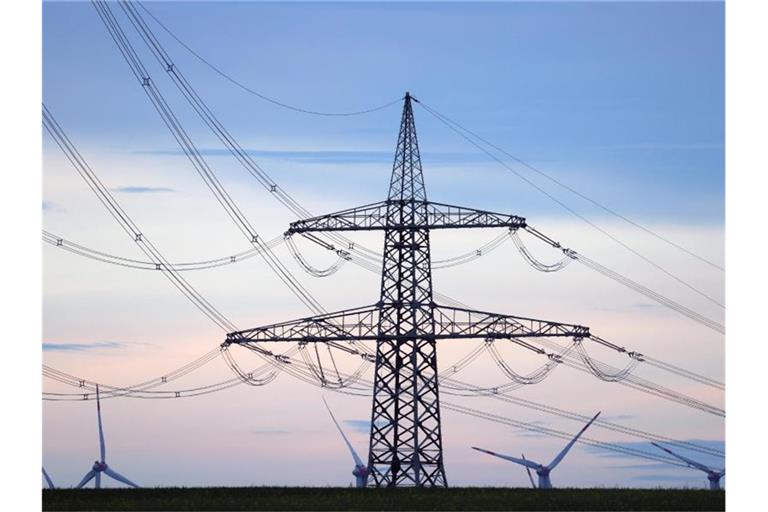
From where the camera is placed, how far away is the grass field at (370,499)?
6762 cm

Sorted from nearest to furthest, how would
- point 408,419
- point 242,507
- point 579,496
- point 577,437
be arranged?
point 242,507 → point 579,496 → point 408,419 → point 577,437

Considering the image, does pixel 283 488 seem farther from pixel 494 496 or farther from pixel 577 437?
pixel 577 437

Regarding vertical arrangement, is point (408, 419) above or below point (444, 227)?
below

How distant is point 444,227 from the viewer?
94750mm

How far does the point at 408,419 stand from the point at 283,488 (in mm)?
17619

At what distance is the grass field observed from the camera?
67.6m

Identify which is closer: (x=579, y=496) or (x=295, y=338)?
(x=579, y=496)

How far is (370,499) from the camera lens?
72688 millimetres
